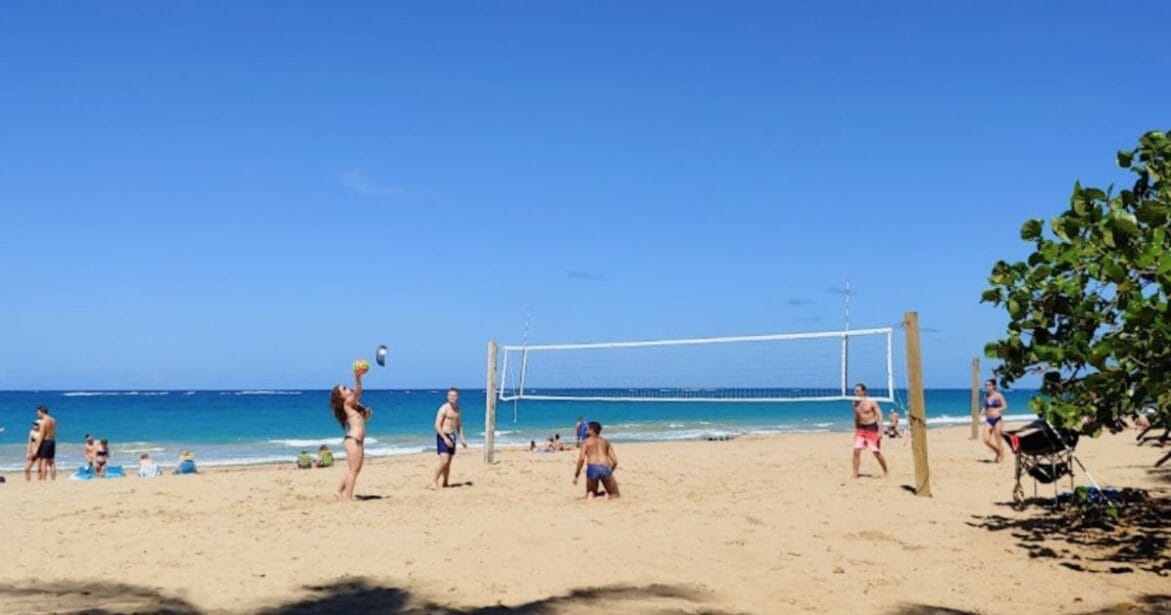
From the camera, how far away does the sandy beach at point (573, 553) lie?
5434 mm

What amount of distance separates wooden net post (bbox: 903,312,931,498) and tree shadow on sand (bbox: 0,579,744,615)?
4.81 meters

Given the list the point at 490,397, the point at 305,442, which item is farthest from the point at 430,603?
the point at 305,442

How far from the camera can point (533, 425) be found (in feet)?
158

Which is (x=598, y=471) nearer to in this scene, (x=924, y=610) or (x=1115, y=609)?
(x=924, y=610)

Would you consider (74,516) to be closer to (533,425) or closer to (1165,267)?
(1165,267)

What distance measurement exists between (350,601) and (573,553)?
5.99 feet

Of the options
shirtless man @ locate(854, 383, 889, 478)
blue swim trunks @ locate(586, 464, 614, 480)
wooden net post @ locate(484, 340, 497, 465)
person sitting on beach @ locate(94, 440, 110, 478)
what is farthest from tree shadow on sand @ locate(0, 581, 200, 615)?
person sitting on beach @ locate(94, 440, 110, 478)

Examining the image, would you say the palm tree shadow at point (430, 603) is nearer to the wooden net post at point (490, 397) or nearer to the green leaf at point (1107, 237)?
the green leaf at point (1107, 237)

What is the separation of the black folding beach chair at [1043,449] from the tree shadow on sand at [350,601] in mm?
4070

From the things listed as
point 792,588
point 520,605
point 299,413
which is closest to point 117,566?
point 520,605

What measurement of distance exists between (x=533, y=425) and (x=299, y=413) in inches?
922

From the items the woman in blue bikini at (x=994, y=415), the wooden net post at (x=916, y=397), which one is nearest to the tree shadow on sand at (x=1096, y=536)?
the wooden net post at (x=916, y=397)

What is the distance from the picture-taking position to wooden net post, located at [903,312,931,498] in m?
9.55

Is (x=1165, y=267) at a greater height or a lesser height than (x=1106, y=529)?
greater
